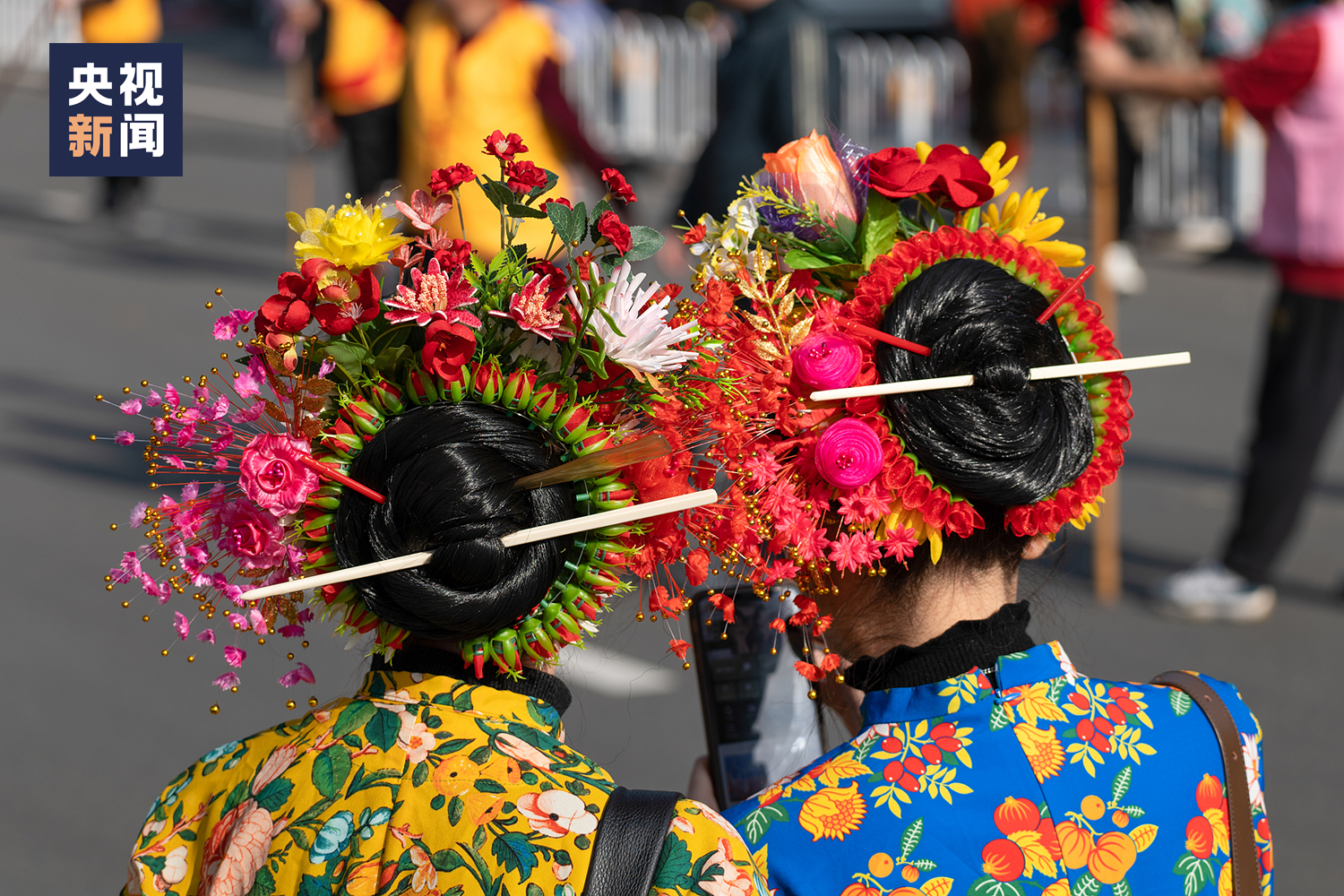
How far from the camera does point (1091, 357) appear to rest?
5.90ft

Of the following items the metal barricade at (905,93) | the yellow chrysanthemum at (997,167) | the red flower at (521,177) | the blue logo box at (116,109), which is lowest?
the red flower at (521,177)

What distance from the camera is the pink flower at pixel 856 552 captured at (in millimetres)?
1642

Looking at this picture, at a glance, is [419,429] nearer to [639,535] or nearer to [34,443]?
[639,535]

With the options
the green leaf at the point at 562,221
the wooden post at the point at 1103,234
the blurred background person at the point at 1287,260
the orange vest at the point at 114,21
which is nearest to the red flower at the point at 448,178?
the green leaf at the point at 562,221

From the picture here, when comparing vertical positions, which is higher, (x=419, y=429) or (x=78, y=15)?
(x=78, y=15)

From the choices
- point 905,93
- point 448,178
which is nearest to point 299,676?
point 448,178

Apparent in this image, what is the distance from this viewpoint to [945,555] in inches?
67.2

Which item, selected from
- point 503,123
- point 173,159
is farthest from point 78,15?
point 173,159

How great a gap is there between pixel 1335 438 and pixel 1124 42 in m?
4.25

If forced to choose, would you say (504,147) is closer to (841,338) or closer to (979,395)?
(841,338)

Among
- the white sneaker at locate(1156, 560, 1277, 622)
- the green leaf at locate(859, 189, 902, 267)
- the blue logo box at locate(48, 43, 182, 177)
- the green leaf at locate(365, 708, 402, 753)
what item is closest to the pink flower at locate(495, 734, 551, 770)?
the green leaf at locate(365, 708, 402, 753)

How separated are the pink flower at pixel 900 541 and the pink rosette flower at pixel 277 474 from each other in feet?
2.18

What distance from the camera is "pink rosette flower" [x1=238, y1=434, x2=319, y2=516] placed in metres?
1.51

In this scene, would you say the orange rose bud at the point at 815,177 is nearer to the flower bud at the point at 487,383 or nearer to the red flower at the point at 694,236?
the red flower at the point at 694,236
